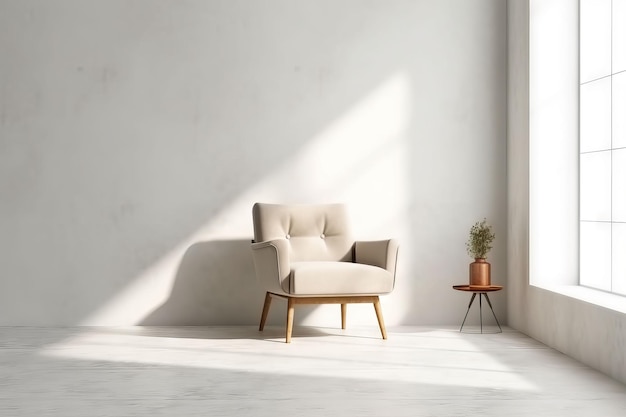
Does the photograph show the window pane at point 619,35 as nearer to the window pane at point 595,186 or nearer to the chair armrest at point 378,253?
the window pane at point 595,186

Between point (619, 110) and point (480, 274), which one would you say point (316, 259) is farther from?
point (619, 110)

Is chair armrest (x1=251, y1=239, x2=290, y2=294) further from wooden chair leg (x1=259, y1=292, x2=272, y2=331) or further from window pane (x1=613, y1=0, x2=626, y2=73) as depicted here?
window pane (x1=613, y1=0, x2=626, y2=73)

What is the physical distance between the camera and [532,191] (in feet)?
16.1

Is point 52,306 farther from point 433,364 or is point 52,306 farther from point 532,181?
point 532,181

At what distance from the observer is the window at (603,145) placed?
13.8 feet

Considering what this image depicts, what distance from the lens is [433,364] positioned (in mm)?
3904

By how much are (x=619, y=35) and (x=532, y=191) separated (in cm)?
112

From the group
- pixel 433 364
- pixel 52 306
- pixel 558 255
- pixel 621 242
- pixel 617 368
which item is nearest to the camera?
pixel 617 368

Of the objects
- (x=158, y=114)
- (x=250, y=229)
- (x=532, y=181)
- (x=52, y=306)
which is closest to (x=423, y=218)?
(x=532, y=181)

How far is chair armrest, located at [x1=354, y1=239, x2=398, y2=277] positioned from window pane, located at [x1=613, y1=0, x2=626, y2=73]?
1652mm

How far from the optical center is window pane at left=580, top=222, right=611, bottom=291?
4410 millimetres

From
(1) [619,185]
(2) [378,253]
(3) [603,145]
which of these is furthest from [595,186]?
(2) [378,253]

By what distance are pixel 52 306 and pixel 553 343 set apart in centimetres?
336

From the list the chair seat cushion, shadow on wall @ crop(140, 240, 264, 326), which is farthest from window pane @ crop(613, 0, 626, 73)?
shadow on wall @ crop(140, 240, 264, 326)
